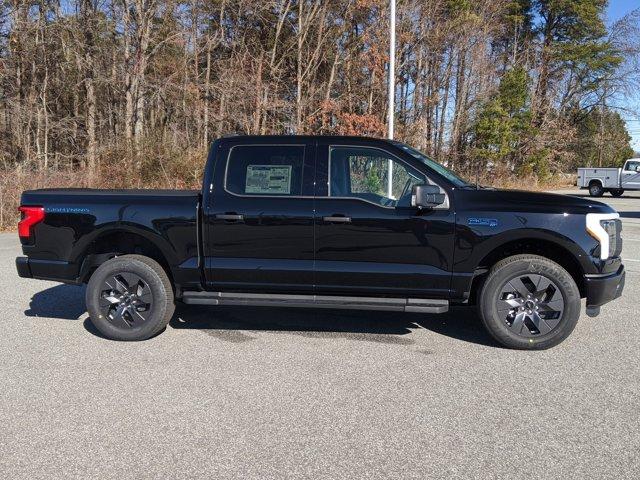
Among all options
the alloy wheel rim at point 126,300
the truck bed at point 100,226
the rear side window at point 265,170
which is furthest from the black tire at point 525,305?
the alloy wheel rim at point 126,300

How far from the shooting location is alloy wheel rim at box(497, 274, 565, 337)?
4.64 meters

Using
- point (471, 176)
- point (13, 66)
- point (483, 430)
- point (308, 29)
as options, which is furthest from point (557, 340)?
point (471, 176)

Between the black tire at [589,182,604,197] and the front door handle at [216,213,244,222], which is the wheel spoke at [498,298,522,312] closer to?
the front door handle at [216,213,244,222]

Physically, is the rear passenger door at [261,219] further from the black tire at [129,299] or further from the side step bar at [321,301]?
the black tire at [129,299]

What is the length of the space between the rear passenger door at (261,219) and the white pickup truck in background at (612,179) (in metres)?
32.1

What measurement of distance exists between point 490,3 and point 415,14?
861cm

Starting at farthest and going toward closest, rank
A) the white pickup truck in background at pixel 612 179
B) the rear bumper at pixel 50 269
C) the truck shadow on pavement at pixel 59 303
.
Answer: the white pickup truck in background at pixel 612 179 → the truck shadow on pavement at pixel 59 303 → the rear bumper at pixel 50 269

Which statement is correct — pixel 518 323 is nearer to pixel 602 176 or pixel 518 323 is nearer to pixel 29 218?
pixel 29 218

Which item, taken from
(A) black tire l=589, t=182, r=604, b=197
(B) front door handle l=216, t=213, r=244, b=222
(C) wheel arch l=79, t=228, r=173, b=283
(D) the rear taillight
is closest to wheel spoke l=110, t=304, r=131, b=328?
(C) wheel arch l=79, t=228, r=173, b=283

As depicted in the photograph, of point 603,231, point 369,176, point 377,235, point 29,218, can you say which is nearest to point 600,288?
point 603,231

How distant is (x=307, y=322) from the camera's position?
5.70 meters

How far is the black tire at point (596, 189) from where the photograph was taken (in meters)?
32.4

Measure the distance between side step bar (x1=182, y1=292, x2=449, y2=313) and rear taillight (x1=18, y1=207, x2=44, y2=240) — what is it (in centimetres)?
164

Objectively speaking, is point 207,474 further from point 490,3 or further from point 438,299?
point 490,3
